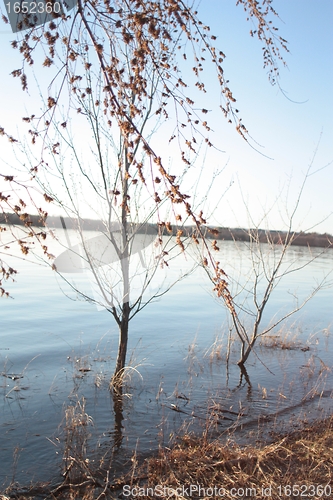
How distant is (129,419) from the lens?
6.67 meters

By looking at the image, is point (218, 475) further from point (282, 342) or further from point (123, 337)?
point (282, 342)

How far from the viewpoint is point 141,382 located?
8.45 m

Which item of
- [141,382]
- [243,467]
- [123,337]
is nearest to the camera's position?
[243,467]

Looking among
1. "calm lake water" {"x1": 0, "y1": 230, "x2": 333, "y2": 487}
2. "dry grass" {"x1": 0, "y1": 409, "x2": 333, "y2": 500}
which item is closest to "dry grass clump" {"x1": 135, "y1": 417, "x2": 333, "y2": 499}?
"dry grass" {"x1": 0, "y1": 409, "x2": 333, "y2": 500}

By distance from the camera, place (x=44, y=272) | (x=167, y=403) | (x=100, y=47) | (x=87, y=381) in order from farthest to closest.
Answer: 1. (x=44, y=272)
2. (x=87, y=381)
3. (x=167, y=403)
4. (x=100, y=47)

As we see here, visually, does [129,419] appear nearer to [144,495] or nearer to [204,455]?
[204,455]

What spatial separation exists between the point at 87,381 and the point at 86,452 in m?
2.86

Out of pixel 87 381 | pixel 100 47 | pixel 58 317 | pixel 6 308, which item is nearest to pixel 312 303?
pixel 58 317

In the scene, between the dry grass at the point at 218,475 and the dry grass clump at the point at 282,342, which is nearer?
the dry grass at the point at 218,475

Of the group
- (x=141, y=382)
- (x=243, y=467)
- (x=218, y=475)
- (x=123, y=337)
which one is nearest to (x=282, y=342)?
(x=141, y=382)

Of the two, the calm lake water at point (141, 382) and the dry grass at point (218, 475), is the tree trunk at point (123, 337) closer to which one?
the calm lake water at point (141, 382)

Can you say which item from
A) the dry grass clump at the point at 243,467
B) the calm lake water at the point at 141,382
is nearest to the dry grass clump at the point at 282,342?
the calm lake water at the point at 141,382

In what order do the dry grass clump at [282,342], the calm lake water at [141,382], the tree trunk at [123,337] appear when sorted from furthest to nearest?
the dry grass clump at [282,342] → the tree trunk at [123,337] → the calm lake water at [141,382]

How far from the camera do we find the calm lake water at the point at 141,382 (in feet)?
19.6
